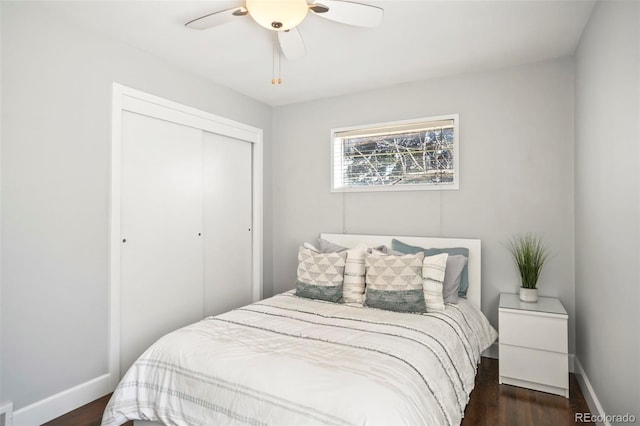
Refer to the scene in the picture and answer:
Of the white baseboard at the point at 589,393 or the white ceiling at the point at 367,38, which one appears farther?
the white ceiling at the point at 367,38

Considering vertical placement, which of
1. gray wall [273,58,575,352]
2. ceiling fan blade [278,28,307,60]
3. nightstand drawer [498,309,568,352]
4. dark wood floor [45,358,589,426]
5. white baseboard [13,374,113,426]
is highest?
ceiling fan blade [278,28,307,60]

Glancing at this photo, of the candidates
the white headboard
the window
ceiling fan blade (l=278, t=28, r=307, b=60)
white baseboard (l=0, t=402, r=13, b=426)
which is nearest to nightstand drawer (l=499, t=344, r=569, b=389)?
the white headboard

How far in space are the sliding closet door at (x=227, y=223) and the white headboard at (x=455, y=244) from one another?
3.65 feet

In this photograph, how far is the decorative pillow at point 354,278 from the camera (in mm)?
2855

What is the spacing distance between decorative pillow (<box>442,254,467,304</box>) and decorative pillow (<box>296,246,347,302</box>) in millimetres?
800

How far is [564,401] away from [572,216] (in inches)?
52.6

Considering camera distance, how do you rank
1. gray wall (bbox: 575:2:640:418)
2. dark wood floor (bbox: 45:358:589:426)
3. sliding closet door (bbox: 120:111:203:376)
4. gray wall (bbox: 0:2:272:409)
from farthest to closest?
1. sliding closet door (bbox: 120:111:203:376)
2. dark wood floor (bbox: 45:358:589:426)
3. gray wall (bbox: 0:2:272:409)
4. gray wall (bbox: 575:2:640:418)

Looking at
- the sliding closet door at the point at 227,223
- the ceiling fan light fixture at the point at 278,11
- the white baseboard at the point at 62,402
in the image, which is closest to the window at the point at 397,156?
the sliding closet door at the point at 227,223

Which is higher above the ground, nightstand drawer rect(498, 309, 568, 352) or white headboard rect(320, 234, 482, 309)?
white headboard rect(320, 234, 482, 309)

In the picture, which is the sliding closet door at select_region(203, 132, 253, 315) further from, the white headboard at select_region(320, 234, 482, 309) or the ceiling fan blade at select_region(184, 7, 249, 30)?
the ceiling fan blade at select_region(184, 7, 249, 30)

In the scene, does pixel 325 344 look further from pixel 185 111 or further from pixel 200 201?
pixel 185 111

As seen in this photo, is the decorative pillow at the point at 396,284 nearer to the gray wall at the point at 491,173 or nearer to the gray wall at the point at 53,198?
the gray wall at the point at 491,173

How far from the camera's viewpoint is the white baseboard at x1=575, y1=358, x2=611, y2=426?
2.08 metres

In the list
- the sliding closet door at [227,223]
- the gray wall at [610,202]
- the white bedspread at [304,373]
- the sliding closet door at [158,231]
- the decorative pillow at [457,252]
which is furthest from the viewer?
the sliding closet door at [227,223]
